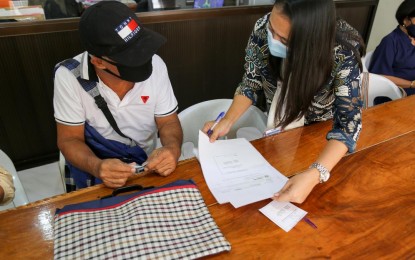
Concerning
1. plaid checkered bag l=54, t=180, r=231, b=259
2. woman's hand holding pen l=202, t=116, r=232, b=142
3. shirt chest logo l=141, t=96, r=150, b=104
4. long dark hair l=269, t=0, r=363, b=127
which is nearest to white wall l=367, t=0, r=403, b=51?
long dark hair l=269, t=0, r=363, b=127

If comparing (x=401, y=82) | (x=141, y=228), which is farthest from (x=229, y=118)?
(x=401, y=82)

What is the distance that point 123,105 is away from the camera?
1.30m

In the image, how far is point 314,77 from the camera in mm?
1026

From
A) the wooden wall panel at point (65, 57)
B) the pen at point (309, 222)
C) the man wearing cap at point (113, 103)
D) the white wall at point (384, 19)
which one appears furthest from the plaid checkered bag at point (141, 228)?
the white wall at point (384, 19)

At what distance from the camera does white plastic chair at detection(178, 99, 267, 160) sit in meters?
1.56

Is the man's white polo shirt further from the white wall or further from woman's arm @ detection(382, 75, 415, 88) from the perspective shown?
the white wall

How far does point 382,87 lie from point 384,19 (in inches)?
77.7

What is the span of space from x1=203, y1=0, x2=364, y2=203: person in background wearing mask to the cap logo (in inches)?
17.5

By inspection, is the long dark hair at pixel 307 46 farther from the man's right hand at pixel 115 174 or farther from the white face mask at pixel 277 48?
the man's right hand at pixel 115 174

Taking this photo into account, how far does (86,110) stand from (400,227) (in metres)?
1.17

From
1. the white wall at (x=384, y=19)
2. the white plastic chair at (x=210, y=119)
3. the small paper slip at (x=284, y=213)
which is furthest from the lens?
the white wall at (x=384, y=19)

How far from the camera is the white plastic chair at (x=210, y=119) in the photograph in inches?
61.2

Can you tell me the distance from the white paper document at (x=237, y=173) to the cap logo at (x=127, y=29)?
43cm

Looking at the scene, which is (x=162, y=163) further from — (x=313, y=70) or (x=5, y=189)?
(x=313, y=70)
